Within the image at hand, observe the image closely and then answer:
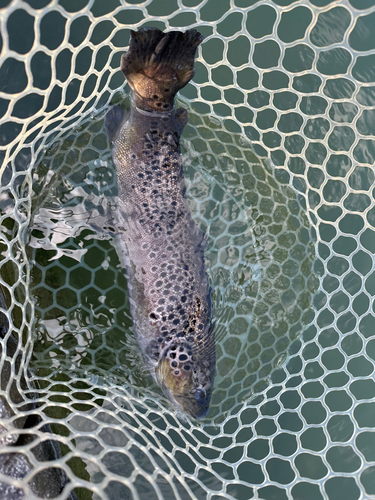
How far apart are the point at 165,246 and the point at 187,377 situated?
95 cm

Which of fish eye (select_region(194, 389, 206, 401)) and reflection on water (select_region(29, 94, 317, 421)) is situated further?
reflection on water (select_region(29, 94, 317, 421))

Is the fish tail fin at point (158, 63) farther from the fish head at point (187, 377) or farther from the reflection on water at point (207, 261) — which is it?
the fish head at point (187, 377)

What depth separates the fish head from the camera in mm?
2965

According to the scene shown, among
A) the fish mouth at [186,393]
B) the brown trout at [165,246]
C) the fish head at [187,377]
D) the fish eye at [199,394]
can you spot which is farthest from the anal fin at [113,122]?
the fish eye at [199,394]

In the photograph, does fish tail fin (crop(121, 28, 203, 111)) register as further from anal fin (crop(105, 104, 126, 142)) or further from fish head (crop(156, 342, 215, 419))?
fish head (crop(156, 342, 215, 419))

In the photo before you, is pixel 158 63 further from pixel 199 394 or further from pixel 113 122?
pixel 199 394

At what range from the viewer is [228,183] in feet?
12.8

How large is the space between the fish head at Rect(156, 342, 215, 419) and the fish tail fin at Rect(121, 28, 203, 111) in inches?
68.8

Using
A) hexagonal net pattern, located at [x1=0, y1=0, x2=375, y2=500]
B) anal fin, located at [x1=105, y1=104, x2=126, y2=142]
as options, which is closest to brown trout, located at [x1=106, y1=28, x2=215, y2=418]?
anal fin, located at [x1=105, y1=104, x2=126, y2=142]

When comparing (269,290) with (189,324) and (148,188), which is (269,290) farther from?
(148,188)

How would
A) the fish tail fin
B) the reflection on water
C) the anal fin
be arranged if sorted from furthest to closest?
the reflection on water, the anal fin, the fish tail fin

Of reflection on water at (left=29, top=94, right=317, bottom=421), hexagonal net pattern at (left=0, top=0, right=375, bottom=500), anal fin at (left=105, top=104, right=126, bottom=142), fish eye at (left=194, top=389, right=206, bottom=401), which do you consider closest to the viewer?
fish eye at (left=194, top=389, right=206, bottom=401)

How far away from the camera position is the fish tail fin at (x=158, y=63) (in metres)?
2.72

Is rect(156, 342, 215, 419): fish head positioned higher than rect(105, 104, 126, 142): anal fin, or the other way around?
rect(105, 104, 126, 142): anal fin
